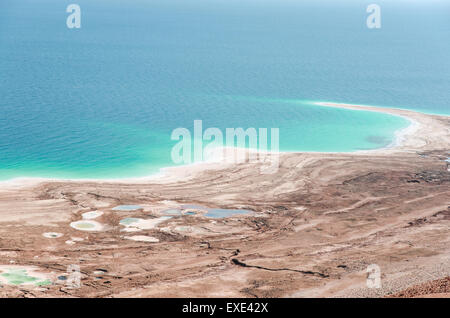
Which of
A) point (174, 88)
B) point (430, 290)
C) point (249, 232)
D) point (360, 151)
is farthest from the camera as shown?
point (174, 88)

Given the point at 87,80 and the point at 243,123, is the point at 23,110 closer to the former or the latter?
the point at 87,80

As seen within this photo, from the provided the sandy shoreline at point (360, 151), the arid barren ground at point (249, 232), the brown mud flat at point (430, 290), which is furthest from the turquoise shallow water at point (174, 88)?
the brown mud flat at point (430, 290)

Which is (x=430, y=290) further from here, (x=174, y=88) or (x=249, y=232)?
(x=174, y=88)

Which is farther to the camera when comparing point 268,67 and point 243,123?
point 268,67

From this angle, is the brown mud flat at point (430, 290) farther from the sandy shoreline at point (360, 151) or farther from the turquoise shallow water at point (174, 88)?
the turquoise shallow water at point (174, 88)

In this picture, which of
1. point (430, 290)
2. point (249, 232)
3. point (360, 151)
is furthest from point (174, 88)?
point (430, 290)
